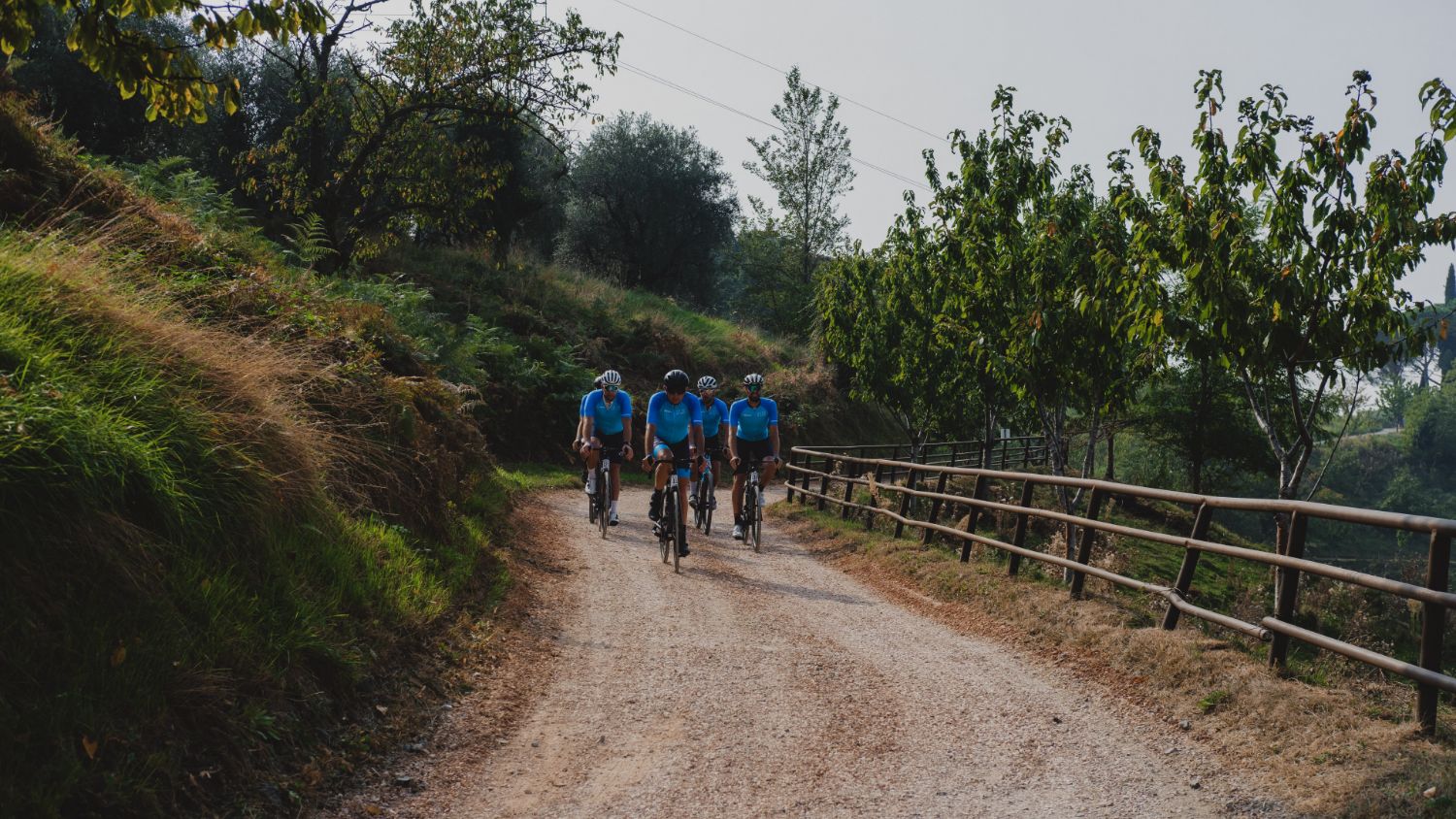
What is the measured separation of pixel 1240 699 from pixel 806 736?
2.58m

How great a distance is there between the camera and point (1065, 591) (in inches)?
330

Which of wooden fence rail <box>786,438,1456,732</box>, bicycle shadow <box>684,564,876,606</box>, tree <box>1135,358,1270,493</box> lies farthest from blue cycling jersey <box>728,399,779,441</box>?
tree <box>1135,358,1270,493</box>

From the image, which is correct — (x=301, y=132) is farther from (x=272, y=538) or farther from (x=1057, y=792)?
(x=1057, y=792)

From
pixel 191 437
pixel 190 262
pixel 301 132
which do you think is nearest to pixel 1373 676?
pixel 191 437

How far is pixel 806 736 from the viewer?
17.0 feet

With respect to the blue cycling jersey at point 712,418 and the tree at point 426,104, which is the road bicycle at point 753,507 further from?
the tree at point 426,104

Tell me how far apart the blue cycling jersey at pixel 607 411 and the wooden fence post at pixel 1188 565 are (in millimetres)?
7037

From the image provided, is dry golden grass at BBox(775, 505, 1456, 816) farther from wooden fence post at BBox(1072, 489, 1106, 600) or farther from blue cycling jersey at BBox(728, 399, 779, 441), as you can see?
blue cycling jersey at BBox(728, 399, 779, 441)

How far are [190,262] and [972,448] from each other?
29.6 metres

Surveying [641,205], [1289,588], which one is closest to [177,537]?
[1289,588]

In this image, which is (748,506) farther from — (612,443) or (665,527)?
(665,527)

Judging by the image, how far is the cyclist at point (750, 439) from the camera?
1280cm

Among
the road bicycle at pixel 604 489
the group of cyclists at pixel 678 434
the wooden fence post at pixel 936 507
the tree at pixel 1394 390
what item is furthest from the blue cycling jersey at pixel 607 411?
the tree at pixel 1394 390

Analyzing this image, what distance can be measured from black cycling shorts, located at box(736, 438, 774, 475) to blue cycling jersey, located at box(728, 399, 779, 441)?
0.23 feet
